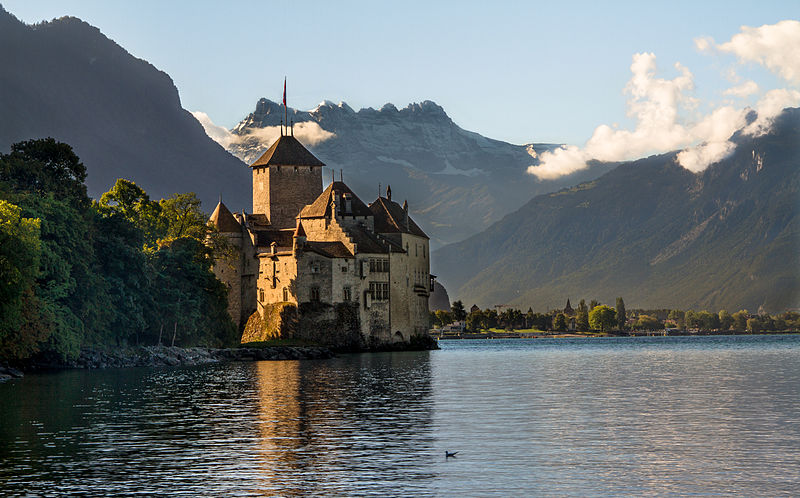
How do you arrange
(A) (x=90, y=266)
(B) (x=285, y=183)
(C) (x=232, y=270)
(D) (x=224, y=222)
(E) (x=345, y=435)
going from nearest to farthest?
(E) (x=345, y=435), (A) (x=90, y=266), (C) (x=232, y=270), (D) (x=224, y=222), (B) (x=285, y=183)

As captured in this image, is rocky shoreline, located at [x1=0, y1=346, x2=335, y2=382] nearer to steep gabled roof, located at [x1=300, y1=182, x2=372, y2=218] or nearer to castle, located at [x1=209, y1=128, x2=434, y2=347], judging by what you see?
castle, located at [x1=209, y1=128, x2=434, y2=347]

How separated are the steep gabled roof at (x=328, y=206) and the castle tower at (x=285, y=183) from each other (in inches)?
260

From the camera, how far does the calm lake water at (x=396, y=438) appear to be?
3353 cm

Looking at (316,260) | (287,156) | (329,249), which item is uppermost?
(287,156)

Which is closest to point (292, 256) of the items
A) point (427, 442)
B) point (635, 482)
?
point (427, 442)

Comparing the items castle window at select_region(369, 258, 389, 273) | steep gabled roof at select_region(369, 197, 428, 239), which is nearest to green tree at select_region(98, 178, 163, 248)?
castle window at select_region(369, 258, 389, 273)

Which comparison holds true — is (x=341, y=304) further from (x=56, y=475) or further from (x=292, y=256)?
(x=56, y=475)

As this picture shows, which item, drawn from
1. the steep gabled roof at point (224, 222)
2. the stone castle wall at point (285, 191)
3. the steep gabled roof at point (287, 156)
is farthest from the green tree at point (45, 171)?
the steep gabled roof at point (287, 156)

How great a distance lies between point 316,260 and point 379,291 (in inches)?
468

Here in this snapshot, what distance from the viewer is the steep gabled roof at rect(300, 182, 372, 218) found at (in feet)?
479

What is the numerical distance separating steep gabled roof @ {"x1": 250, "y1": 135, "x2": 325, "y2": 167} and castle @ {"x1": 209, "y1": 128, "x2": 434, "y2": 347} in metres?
0.15

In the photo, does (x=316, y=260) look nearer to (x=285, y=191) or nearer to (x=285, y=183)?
(x=285, y=191)

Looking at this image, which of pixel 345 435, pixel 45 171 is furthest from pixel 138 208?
pixel 345 435

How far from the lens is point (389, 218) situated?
155500 mm
